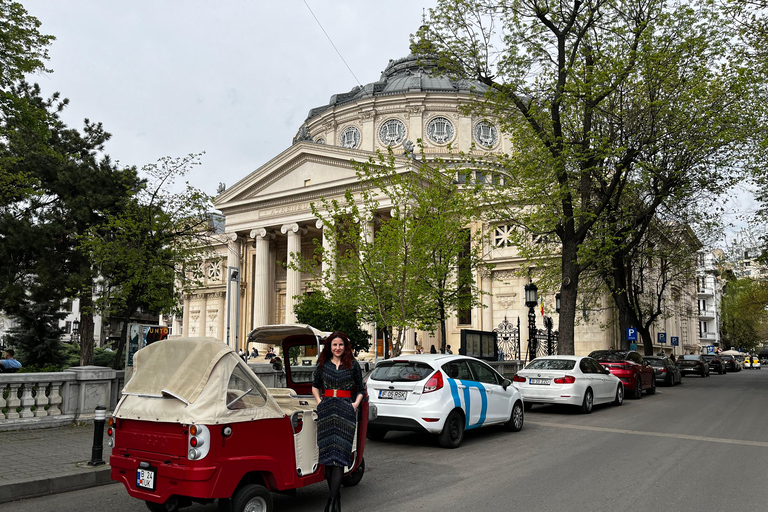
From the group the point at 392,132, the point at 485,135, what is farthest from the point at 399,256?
the point at 485,135

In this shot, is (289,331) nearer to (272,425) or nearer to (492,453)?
(272,425)

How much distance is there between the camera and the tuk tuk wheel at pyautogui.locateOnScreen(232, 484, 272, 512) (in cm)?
520

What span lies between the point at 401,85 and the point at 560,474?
53.9 m

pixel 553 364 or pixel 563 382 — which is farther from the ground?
pixel 553 364

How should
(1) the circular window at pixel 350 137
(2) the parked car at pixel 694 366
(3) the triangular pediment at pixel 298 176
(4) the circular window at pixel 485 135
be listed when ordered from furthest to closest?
(1) the circular window at pixel 350 137 → (4) the circular window at pixel 485 135 → (3) the triangular pediment at pixel 298 176 → (2) the parked car at pixel 694 366

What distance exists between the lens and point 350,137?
188 ft

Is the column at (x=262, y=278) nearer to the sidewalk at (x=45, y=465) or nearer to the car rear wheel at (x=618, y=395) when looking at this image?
the car rear wheel at (x=618, y=395)

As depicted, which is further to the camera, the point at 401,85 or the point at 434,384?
the point at 401,85

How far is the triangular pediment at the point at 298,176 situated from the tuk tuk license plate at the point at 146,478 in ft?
121

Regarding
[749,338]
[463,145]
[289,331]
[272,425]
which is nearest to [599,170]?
[289,331]

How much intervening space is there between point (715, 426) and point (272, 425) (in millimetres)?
11230

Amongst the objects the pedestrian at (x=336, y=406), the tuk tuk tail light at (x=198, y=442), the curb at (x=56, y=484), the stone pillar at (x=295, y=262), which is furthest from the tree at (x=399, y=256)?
the stone pillar at (x=295, y=262)

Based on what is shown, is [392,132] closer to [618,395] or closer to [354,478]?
[618,395]

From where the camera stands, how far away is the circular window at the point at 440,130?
54312 mm
